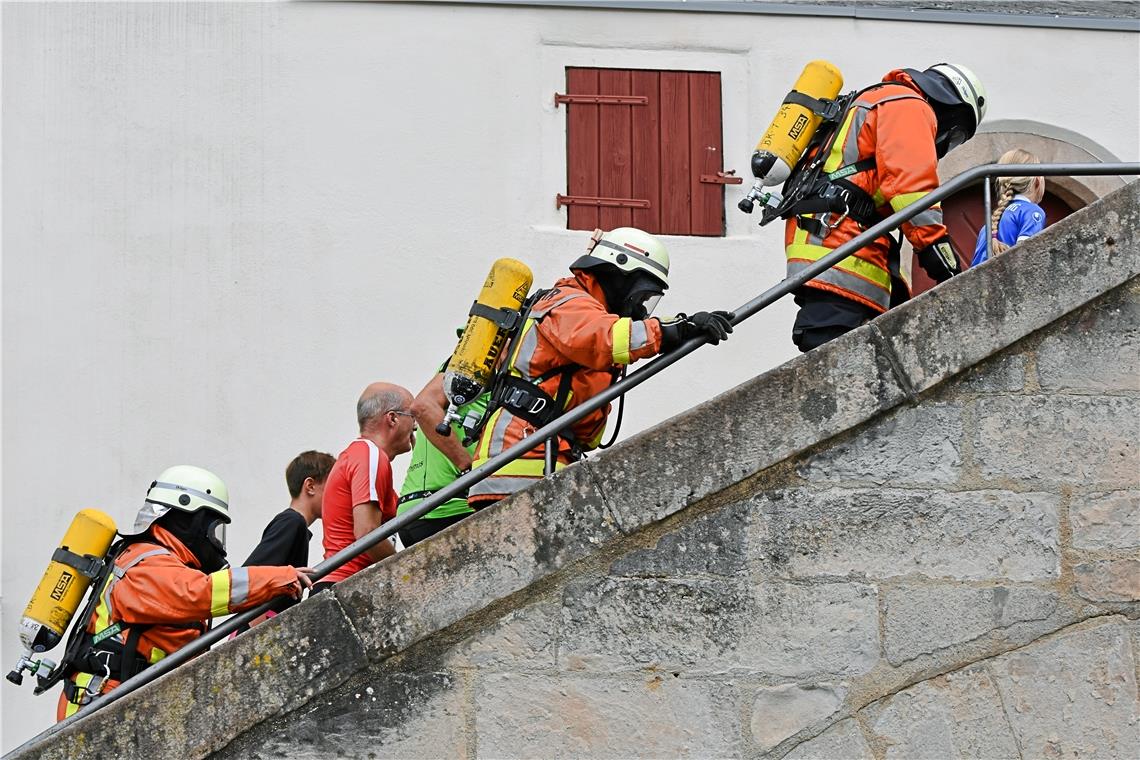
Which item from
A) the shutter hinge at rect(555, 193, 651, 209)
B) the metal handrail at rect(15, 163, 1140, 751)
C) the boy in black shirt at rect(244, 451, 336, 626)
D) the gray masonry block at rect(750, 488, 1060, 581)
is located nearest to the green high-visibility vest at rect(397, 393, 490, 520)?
the boy in black shirt at rect(244, 451, 336, 626)

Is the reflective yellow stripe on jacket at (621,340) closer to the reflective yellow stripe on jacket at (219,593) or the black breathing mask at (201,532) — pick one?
the reflective yellow stripe on jacket at (219,593)

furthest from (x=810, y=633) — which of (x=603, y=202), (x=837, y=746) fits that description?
(x=603, y=202)

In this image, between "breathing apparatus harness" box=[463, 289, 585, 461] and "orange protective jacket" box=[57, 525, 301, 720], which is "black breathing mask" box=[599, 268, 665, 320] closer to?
"breathing apparatus harness" box=[463, 289, 585, 461]

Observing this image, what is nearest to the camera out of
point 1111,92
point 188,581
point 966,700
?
point 966,700

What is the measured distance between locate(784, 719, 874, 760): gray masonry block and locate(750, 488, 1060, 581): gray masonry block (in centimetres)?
47

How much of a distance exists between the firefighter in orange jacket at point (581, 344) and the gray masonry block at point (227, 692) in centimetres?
97

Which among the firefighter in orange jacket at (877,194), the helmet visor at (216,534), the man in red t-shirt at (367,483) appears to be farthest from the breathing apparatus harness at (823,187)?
the helmet visor at (216,534)

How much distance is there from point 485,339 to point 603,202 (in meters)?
3.80

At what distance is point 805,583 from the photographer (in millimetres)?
6273

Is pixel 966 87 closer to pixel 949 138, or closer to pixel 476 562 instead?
pixel 949 138

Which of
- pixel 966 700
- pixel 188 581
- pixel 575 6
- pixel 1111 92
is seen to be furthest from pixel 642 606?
pixel 1111 92

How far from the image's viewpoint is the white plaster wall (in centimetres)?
1016

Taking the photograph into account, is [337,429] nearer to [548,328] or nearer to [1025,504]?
[548,328]

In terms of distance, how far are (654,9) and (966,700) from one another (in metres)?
5.61
